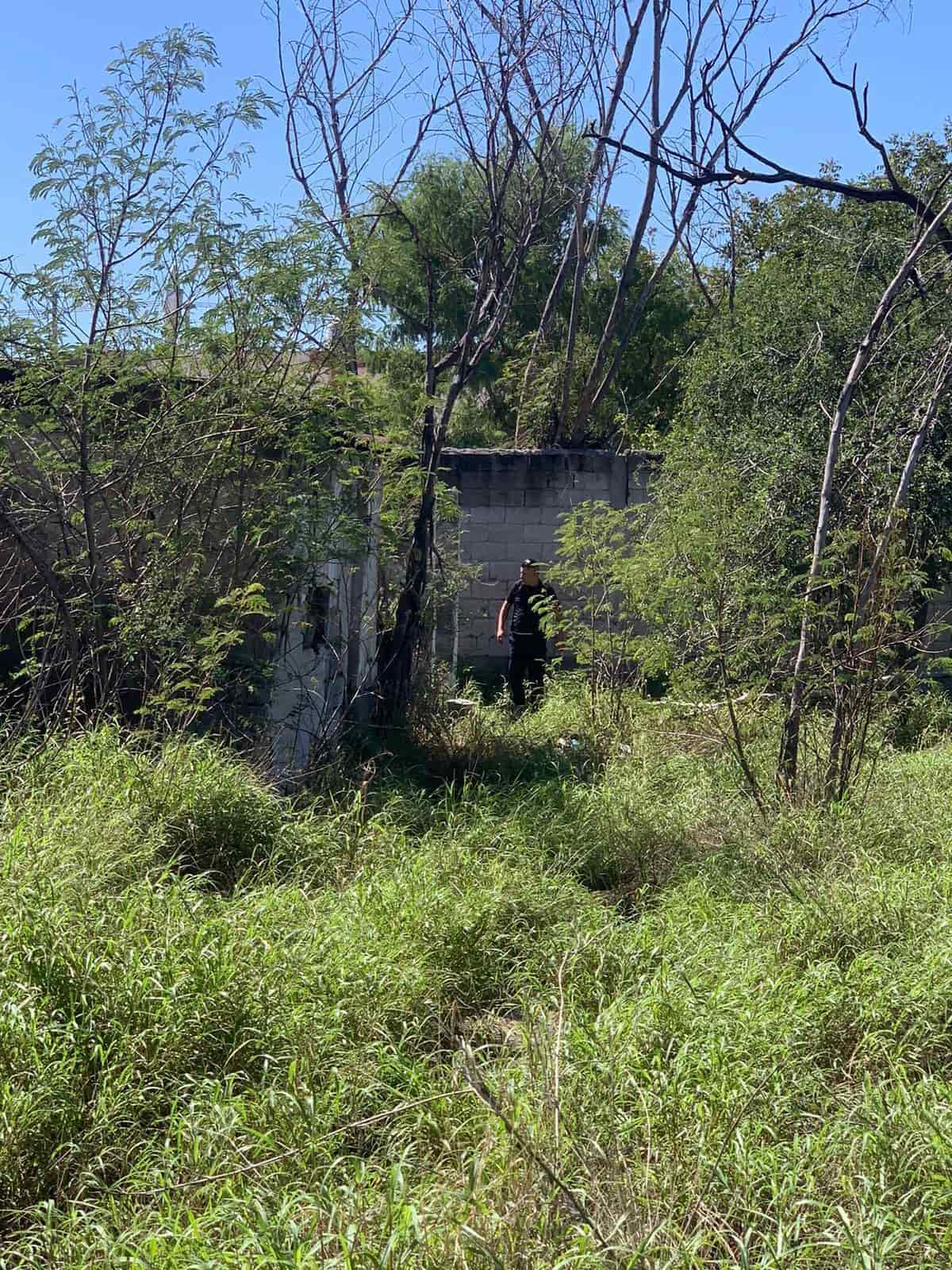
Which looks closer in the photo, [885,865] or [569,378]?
[885,865]

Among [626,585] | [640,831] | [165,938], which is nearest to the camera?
[165,938]

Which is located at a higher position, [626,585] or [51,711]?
[626,585]

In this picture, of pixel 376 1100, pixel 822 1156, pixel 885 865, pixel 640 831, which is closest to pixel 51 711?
pixel 640 831

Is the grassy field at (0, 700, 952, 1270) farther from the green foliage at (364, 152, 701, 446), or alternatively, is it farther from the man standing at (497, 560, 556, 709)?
the green foliage at (364, 152, 701, 446)

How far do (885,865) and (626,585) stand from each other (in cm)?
386

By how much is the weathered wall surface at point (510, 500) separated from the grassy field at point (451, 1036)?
6.90 meters

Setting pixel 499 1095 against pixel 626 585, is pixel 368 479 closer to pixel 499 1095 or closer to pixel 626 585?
pixel 626 585

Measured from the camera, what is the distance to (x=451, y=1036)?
3.38m

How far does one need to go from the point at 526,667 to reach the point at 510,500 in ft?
9.91

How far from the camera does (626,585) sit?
27.4ft

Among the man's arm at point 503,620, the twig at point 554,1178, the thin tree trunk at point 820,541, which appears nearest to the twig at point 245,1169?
the twig at point 554,1178

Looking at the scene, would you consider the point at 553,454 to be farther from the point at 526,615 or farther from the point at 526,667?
the point at 526,667

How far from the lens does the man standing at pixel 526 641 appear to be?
952 centimetres

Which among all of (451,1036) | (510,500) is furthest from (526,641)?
(451,1036)
